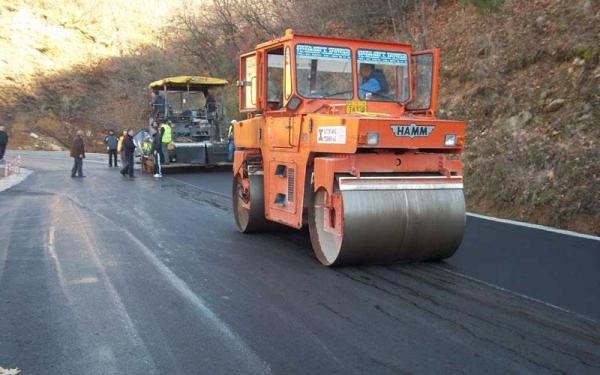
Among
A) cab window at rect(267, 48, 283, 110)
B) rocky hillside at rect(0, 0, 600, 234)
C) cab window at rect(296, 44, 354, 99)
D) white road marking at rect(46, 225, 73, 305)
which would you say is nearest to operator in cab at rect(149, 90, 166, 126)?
rocky hillside at rect(0, 0, 600, 234)

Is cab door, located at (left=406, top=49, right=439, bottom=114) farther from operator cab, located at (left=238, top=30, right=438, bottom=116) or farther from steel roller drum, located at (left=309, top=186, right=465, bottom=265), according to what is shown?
steel roller drum, located at (left=309, top=186, right=465, bottom=265)

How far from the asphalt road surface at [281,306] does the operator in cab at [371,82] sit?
205cm

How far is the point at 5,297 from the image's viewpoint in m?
5.92

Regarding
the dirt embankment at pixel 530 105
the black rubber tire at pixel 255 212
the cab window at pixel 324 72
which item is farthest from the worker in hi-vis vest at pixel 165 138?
the cab window at pixel 324 72

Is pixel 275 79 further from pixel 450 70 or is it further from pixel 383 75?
pixel 450 70

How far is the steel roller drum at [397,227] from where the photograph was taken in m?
6.50

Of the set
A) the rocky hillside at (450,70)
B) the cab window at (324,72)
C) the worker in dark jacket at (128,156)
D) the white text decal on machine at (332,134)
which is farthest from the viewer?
the worker in dark jacket at (128,156)

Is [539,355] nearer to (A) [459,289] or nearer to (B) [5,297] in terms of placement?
(A) [459,289]

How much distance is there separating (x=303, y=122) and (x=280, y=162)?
2.76 ft

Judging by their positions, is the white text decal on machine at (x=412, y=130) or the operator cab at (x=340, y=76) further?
the operator cab at (x=340, y=76)

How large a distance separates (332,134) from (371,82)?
1.39 metres

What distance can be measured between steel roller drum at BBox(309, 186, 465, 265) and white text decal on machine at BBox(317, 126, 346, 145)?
550 mm

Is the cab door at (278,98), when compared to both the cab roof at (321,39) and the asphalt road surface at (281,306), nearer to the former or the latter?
the cab roof at (321,39)

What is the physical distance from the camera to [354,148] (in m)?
6.43
